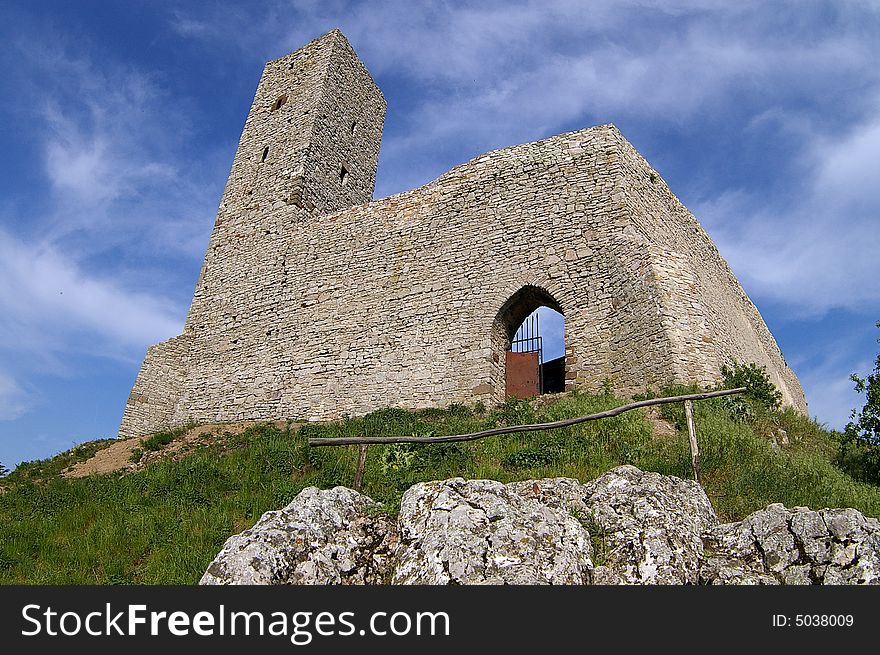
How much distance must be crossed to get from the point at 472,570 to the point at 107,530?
5.84 meters

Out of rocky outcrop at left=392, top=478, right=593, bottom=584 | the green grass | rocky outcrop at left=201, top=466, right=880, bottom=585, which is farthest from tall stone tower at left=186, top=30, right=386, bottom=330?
rocky outcrop at left=392, top=478, right=593, bottom=584

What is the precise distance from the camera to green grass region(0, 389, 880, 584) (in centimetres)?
723

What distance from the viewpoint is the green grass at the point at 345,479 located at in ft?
23.7

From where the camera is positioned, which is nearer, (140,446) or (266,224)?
(140,446)

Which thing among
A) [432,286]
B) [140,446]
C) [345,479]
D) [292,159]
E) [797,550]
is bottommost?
[797,550]

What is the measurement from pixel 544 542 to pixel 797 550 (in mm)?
2146

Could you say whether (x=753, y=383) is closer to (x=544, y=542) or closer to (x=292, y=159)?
(x=544, y=542)

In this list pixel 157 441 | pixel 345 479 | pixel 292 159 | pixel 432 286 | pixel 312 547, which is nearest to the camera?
pixel 312 547

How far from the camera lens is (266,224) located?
1825 centimetres

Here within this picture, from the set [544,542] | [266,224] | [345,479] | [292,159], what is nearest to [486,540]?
[544,542]

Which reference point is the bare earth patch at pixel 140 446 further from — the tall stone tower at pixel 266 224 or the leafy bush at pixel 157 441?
the tall stone tower at pixel 266 224

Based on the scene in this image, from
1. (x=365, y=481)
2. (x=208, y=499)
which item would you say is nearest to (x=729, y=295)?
(x=365, y=481)

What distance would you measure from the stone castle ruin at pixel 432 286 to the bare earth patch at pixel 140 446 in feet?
2.85

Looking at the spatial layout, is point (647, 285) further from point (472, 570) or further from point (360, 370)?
point (472, 570)
